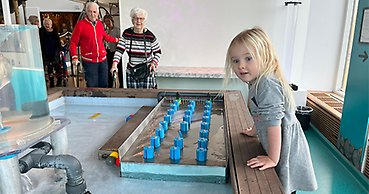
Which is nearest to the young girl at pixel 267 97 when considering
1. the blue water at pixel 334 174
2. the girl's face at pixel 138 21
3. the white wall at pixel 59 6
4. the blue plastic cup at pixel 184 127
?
the blue plastic cup at pixel 184 127

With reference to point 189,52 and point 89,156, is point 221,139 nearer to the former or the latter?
point 89,156

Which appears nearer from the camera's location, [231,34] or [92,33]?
[92,33]

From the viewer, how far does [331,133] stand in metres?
3.20

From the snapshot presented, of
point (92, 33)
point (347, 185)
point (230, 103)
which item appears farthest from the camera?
point (92, 33)

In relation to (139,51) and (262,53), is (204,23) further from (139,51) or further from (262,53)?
(262,53)

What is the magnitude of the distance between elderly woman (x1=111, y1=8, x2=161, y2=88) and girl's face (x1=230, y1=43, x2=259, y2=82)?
5.45ft

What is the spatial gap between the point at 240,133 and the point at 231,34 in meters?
2.80

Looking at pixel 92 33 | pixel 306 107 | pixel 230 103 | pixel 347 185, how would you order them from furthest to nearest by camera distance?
Answer: pixel 306 107, pixel 92 33, pixel 347 185, pixel 230 103

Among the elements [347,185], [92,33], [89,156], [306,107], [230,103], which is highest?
[92,33]

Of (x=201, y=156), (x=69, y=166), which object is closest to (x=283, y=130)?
(x=201, y=156)

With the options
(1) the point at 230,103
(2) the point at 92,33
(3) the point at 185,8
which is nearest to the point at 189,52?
(3) the point at 185,8

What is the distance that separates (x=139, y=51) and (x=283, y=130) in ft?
6.05

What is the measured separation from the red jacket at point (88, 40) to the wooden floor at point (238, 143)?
3.60 feet

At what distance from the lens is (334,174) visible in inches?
102
